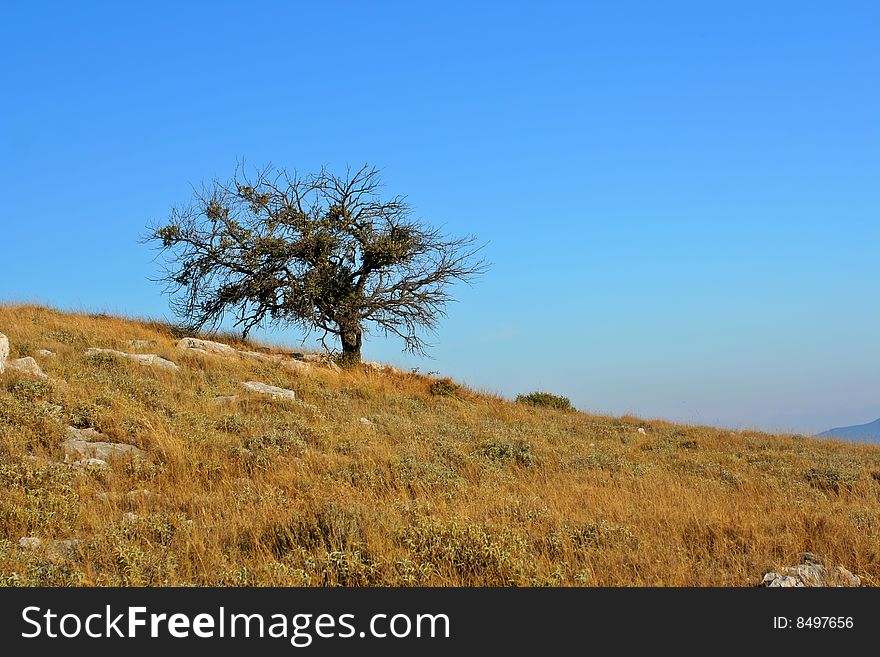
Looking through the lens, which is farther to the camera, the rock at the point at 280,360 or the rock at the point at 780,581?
the rock at the point at 280,360

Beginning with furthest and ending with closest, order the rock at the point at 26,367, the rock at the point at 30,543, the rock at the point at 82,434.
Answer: the rock at the point at 26,367, the rock at the point at 82,434, the rock at the point at 30,543

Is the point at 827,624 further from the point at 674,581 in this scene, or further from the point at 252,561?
the point at 252,561

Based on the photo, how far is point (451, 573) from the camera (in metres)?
7.45

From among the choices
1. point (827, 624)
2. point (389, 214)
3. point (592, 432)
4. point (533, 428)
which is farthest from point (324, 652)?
point (389, 214)

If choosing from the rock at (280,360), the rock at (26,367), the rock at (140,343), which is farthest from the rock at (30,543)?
→ the rock at (280,360)

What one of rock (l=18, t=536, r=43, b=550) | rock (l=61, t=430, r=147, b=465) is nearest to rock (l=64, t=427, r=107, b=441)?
rock (l=61, t=430, r=147, b=465)

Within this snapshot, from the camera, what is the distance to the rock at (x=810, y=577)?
7300mm

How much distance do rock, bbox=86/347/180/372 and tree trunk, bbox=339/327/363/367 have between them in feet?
25.8

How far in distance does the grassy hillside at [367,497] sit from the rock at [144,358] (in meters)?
0.54

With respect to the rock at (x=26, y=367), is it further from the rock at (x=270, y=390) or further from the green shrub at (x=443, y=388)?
the green shrub at (x=443, y=388)

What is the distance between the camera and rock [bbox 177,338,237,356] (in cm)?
2514

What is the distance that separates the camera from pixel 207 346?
25.5 m

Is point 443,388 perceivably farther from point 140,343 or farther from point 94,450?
point 94,450

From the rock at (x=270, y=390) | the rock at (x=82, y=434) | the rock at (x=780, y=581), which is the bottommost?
the rock at (x=780, y=581)
